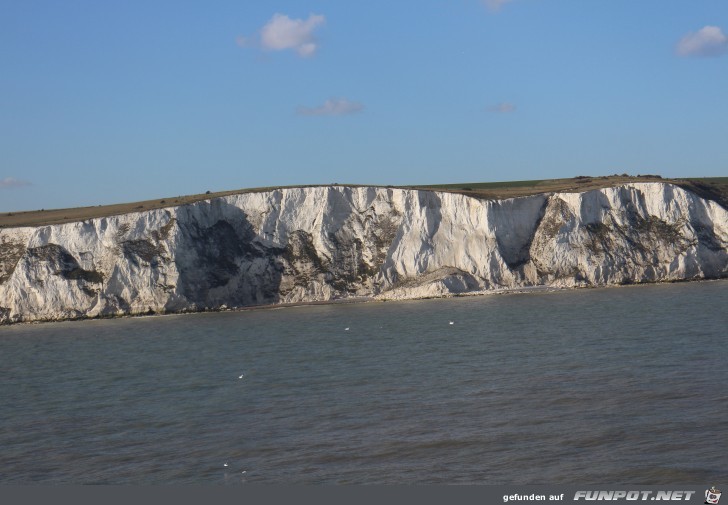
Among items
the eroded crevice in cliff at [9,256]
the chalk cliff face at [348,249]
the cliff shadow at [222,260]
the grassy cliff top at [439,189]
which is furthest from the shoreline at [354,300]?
the grassy cliff top at [439,189]

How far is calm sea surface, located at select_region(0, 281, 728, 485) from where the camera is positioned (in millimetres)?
19766

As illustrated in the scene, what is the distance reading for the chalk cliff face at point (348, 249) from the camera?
228ft

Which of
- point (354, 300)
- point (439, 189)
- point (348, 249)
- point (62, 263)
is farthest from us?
point (439, 189)

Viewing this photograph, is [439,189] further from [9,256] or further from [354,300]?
[9,256]

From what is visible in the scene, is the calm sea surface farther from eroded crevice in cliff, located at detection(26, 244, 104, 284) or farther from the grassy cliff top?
the grassy cliff top

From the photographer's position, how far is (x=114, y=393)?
1265 inches

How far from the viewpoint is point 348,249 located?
7475 centimetres

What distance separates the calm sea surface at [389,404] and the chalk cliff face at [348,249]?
2027cm

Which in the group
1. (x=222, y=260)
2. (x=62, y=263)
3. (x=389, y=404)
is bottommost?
(x=389, y=404)

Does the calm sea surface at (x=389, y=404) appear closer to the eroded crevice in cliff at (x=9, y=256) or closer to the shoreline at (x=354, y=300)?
the shoreline at (x=354, y=300)

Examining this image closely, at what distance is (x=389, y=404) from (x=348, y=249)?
1916 inches

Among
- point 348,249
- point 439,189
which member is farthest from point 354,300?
point 439,189

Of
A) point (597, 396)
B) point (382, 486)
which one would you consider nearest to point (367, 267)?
point (597, 396)

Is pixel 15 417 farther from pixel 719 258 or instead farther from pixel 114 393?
pixel 719 258
